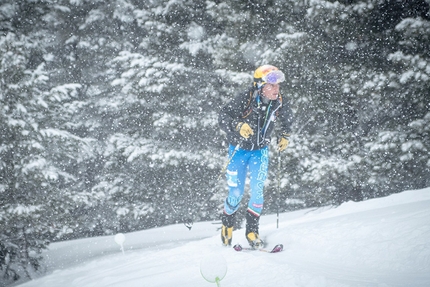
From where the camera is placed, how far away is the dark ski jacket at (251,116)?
13.5ft

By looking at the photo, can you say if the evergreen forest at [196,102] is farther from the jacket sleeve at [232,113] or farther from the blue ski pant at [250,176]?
the jacket sleeve at [232,113]

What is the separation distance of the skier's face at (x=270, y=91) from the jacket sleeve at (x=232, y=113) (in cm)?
24

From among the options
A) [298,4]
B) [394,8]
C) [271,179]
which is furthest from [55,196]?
[394,8]

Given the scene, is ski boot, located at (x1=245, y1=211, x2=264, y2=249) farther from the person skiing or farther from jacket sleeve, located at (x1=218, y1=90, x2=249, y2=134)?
jacket sleeve, located at (x1=218, y1=90, x2=249, y2=134)

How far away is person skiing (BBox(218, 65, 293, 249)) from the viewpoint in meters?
4.07

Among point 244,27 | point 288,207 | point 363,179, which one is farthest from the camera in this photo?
point 288,207

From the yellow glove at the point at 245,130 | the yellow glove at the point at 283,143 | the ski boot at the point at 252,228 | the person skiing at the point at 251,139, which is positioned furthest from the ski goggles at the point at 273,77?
the ski boot at the point at 252,228

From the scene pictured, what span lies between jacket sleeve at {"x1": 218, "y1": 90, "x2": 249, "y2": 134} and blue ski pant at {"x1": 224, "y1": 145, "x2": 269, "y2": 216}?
36 cm

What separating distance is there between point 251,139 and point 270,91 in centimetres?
66

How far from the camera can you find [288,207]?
37.0 ft

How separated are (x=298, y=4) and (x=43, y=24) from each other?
26.3 ft

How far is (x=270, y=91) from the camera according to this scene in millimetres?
4020

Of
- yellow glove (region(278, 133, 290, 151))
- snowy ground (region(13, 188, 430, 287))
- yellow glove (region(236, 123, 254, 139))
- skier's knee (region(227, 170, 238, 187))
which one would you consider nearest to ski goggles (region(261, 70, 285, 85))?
yellow glove (region(236, 123, 254, 139))

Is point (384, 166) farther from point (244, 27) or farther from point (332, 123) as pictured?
point (244, 27)
